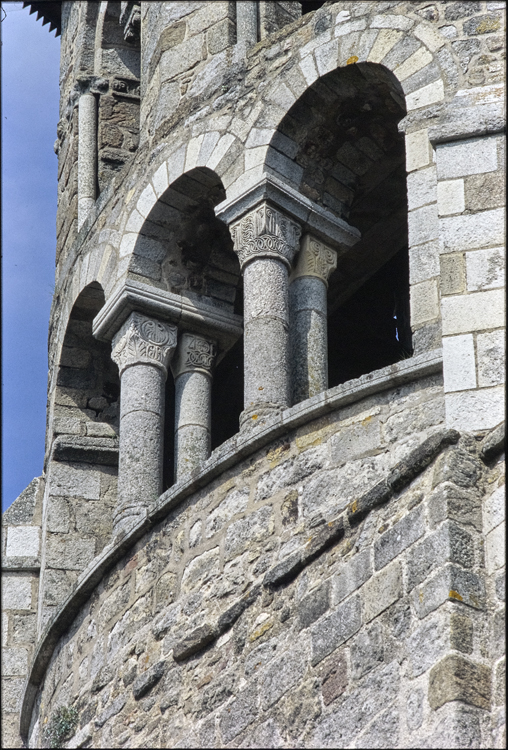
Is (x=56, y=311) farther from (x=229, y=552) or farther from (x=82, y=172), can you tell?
(x=229, y=552)

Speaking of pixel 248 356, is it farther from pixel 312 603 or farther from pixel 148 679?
pixel 312 603

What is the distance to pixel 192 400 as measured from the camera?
10.3 meters

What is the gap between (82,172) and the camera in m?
12.3

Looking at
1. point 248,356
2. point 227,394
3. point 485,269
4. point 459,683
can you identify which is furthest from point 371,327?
point 459,683

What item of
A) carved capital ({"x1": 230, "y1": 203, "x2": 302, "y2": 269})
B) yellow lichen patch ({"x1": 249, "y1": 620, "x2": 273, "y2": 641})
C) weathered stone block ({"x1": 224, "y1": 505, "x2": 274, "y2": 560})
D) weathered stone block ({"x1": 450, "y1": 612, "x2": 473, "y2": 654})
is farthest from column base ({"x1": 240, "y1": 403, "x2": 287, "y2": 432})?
weathered stone block ({"x1": 450, "y1": 612, "x2": 473, "y2": 654})

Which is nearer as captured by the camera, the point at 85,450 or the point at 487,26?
the point at 487,26

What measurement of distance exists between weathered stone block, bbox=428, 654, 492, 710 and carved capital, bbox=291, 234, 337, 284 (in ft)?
12.7

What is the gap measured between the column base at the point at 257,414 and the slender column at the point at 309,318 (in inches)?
14.2

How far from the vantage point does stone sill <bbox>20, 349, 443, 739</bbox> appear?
25.5 ft

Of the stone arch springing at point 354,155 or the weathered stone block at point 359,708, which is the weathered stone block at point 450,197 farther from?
the weathered stone block at point 359,708

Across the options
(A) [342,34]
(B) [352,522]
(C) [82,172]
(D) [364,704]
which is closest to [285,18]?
(A) [342,34]

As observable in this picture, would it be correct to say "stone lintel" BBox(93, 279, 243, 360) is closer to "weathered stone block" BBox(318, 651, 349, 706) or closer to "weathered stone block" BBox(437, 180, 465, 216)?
"weathered stone block" BBox(437, 180, 465, 216)

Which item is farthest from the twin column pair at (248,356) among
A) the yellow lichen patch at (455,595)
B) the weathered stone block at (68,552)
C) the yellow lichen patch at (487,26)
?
the yellow lichen patch at (455,595)

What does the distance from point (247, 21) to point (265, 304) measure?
2.44 m
